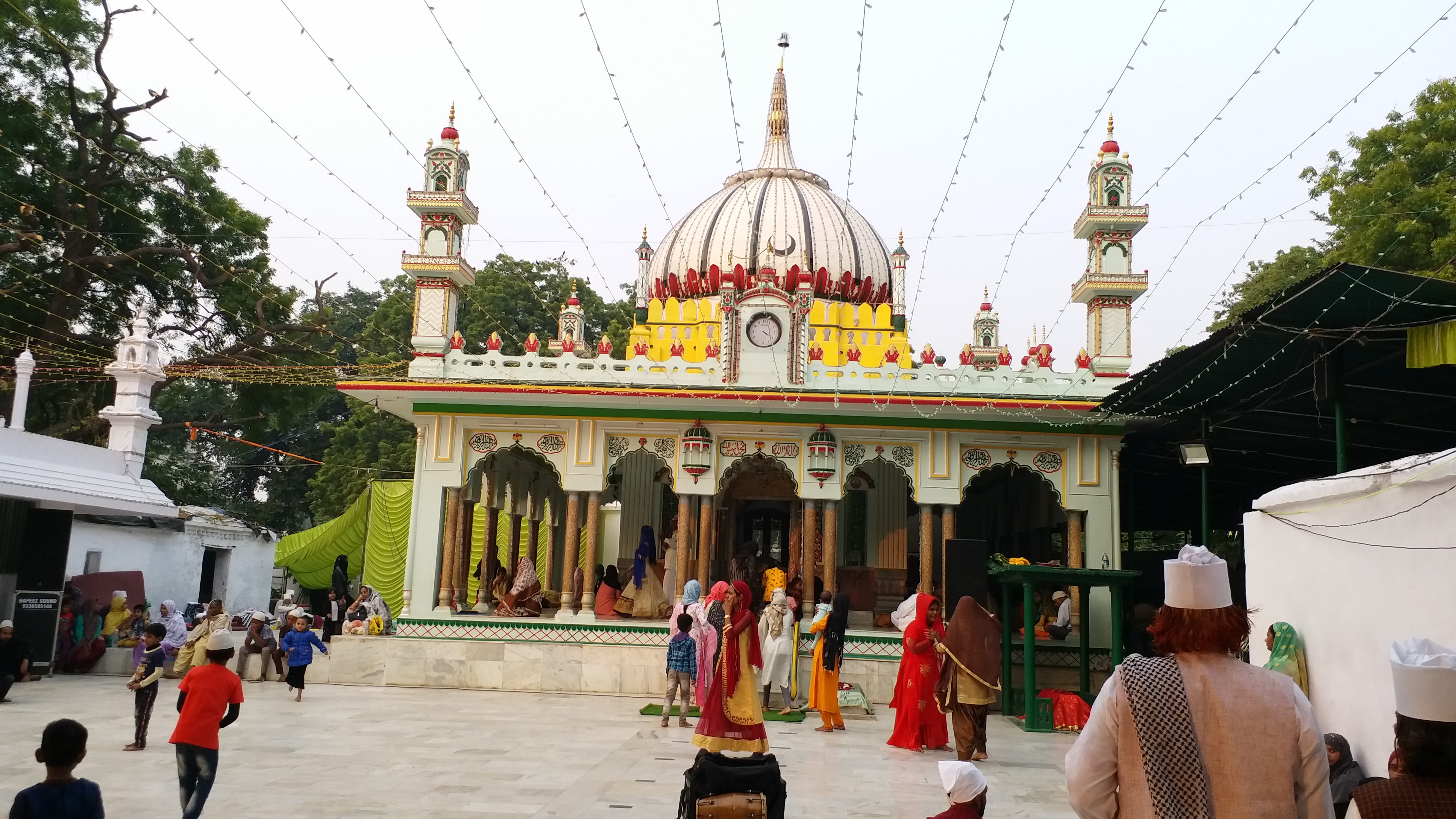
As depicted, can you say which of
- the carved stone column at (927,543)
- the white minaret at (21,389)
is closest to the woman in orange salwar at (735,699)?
the carved stone column at (927,543)

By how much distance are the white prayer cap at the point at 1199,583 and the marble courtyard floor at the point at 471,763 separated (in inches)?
208

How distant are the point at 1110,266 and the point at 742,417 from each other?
19.7ft

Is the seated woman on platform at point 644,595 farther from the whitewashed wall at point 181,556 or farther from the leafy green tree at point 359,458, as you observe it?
the leafy green tree at point 359,458

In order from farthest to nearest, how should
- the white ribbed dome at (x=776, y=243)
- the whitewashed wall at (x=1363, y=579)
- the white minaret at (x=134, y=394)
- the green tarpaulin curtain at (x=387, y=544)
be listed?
the green tarpaulin curtain at (x=387, y=544), the white ribbed dome at (x=776, y=243), the white minaret at (x=134, y=394), the whitewashed wall at (x=1363, y=579)

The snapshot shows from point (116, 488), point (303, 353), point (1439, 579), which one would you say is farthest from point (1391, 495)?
point (303, 353)

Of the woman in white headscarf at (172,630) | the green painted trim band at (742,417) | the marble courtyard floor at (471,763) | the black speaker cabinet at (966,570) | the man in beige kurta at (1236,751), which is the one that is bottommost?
the marble courtyard floor at (471,763)

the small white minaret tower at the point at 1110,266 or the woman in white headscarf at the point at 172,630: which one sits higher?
the small white minaret tower at the point at 1110,266

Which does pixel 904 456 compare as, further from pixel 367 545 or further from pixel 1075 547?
pixel 367 545

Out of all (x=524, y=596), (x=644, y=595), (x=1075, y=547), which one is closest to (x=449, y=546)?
(x=524, y=596)

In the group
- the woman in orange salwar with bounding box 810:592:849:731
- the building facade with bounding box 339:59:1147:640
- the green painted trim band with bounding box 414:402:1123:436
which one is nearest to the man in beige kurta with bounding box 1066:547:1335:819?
the woman in orange salwar with bounding box 810:592:849:731

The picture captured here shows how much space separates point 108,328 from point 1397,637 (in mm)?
24888

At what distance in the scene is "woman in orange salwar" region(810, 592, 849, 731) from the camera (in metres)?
12.4

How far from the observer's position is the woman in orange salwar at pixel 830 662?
12445 mm

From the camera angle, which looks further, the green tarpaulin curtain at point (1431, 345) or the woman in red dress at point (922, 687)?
the woman in red dress at point (922, 687)
